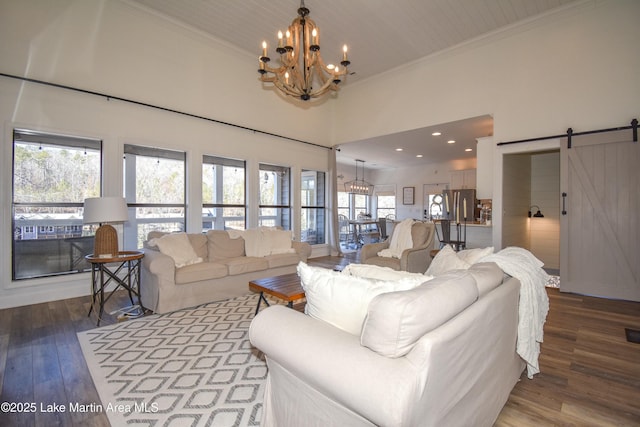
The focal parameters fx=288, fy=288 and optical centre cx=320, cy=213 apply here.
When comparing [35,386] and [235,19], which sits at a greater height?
[235,19]

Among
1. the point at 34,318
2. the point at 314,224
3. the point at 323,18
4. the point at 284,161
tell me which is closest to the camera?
the point at 34,318

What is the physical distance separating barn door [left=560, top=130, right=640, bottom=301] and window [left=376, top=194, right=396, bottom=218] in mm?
7360

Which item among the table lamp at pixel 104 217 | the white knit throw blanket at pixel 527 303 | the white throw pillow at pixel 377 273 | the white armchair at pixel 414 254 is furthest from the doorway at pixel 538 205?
the table lamp at pixel 104 217

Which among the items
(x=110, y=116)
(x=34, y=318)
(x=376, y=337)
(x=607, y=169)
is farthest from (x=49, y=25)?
(x=607, y=169)

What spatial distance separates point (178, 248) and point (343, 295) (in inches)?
116

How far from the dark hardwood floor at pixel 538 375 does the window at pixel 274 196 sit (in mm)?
3412

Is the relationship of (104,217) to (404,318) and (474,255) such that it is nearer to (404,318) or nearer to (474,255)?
(404,318)

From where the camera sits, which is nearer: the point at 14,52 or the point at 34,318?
the point at 34,318

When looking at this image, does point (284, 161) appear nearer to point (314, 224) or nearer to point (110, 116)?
point (314, 224)

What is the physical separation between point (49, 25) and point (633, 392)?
664cm

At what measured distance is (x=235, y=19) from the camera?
4516mm

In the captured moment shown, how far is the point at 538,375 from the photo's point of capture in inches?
Answer: 81.6

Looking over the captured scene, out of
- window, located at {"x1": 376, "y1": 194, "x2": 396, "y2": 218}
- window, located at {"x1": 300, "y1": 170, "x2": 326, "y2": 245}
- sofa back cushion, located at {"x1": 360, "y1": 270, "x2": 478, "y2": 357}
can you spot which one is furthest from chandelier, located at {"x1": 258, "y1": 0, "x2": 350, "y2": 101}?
window, located at {"x1": 376, "y1": 194, "x2": 396, "y2": 218}

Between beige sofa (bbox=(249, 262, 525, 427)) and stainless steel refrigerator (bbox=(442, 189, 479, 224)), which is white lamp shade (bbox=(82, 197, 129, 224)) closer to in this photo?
beige sofa (bbox=(249, 262, 525, 427))
